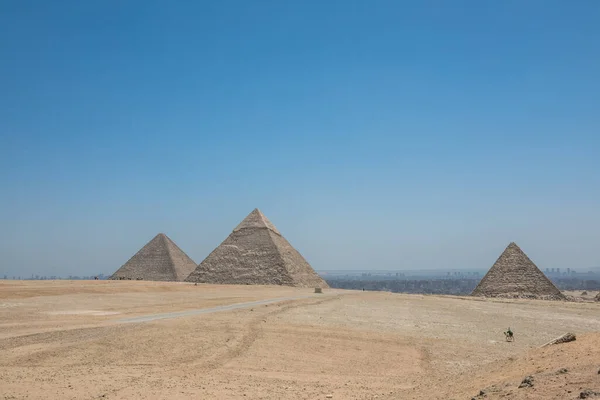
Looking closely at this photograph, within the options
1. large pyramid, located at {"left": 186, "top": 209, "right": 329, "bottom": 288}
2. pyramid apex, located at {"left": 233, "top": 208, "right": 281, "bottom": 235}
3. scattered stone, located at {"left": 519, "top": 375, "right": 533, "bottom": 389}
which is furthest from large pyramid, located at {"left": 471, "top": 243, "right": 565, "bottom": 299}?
scattered stone, located at {"left": 519, "top": 375, "right": 533, "bottom": 389}

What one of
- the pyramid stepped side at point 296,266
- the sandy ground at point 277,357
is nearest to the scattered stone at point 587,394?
the sandy ground at point 277,357

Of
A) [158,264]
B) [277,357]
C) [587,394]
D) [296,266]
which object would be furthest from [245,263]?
[587,394]

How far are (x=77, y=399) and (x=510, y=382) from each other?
7.49 meters

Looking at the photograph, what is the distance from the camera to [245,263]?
60.8 m

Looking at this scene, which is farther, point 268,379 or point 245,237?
point 245,237

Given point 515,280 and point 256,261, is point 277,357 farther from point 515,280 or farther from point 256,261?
point 256,261

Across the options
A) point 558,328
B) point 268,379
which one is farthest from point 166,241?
point 268,379

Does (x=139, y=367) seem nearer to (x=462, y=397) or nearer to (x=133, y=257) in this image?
(x=462, y=397)

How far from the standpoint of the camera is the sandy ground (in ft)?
28.7

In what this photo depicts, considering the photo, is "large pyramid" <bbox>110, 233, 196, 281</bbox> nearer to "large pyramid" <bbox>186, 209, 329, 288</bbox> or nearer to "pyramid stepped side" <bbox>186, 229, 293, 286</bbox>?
"pyramid stepped side" <bbox>186, 229, 293, 286</bbox>

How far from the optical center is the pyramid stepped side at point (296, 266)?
58750 mm

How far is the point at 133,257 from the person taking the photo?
7138 centimetres

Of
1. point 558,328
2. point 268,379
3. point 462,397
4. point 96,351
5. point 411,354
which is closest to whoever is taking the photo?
point 462,397

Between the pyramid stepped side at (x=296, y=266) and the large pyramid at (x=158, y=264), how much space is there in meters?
14.7
